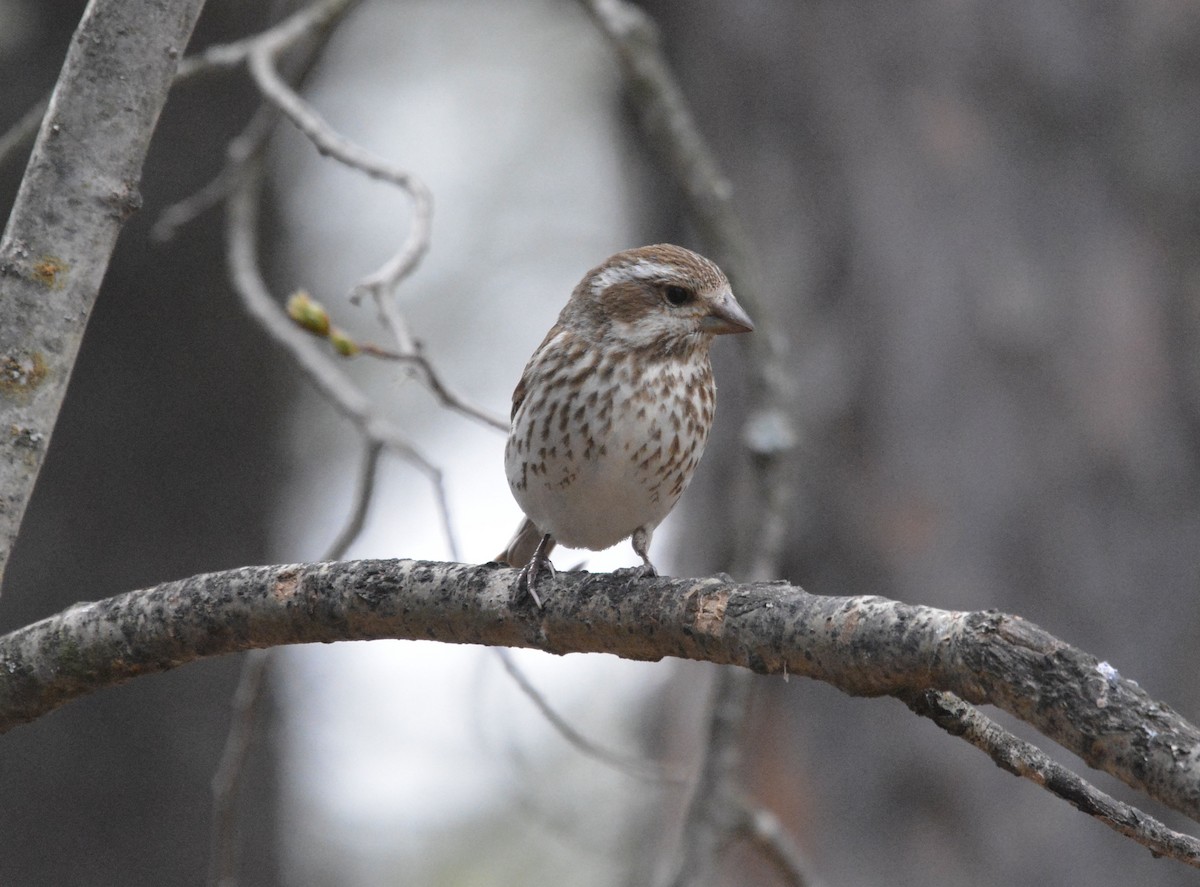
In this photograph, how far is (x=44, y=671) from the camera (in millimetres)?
2836

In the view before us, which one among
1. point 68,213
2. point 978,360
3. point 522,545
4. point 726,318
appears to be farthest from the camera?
point 978,360

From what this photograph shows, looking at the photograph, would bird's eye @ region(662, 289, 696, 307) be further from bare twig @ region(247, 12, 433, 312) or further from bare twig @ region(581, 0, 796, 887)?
bare twig @ region(247, 12, 433, 312)

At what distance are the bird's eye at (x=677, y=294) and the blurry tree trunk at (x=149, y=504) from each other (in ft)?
11.4

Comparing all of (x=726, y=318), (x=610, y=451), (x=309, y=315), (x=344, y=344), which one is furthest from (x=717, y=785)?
(x=309, y=315)

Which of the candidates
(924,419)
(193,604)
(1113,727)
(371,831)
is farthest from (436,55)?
(1113,727)

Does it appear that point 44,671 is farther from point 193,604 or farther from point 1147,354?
point 1147,354

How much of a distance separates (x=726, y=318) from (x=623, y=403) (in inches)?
17.0

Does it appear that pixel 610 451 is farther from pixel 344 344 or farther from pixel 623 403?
pixel 344 344

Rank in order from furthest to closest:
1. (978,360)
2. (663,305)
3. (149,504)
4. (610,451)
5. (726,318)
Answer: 1. (149,504)
2. (978,360)
3. (663,305)
4. (726,318)
5. (610,451)

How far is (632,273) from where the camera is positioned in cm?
443

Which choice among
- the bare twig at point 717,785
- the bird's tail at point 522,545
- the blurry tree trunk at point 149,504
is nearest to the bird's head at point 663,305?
the bird's tail at point 522,545

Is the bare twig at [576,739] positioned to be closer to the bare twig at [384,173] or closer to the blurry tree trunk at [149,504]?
the bare twig at [384,173]

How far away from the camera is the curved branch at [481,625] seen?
2180 mm

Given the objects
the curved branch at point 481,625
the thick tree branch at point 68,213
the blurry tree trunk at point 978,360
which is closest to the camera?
the curved branch at point 481,625
